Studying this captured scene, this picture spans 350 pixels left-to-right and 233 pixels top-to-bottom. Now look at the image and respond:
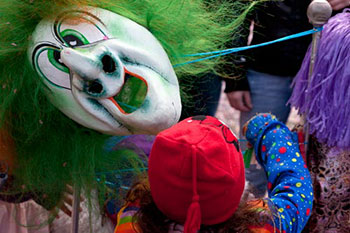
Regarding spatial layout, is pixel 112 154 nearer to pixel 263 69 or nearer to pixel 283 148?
pixel 283 148

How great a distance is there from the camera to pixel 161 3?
0.82 metres

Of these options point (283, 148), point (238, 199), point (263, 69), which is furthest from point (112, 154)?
point (263, 69)

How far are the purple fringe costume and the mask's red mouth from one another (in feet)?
1.54

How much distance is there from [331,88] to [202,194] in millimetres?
516

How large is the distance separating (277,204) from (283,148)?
19 centimetres

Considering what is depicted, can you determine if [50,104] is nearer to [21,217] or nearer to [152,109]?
[152,109]

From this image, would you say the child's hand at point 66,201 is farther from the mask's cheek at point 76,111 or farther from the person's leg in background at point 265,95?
the person's leg in background at point 265,95

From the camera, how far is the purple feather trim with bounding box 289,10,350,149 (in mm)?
1069

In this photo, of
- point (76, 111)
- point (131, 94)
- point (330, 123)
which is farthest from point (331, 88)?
point (76, 111)

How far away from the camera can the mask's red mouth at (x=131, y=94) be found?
0.82 m

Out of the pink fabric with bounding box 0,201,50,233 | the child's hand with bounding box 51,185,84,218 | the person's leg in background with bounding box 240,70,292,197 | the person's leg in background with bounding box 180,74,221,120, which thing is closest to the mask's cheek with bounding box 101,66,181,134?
the child's hand with bounding box 51,185,84,218

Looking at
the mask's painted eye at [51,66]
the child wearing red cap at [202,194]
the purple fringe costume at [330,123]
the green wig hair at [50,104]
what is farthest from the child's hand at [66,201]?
the purple fringe costume at [330,123]

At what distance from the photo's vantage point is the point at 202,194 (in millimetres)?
736

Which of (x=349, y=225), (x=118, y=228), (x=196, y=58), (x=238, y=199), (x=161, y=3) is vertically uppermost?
(x=161, y=3)
